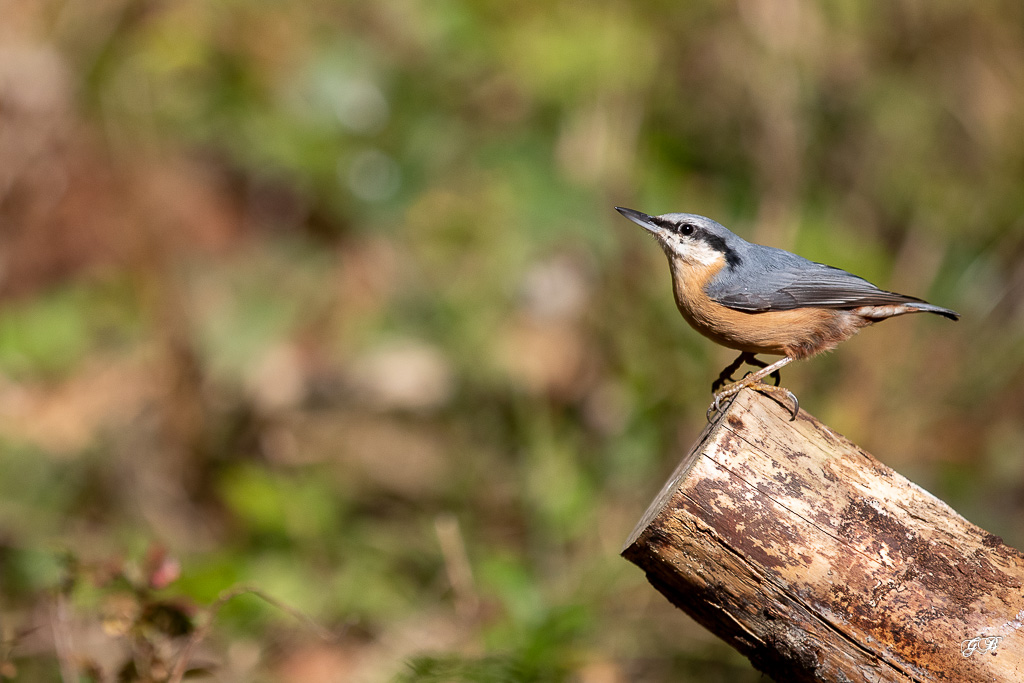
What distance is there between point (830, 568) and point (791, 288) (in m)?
1.21

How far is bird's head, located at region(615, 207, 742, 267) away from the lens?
3.20m

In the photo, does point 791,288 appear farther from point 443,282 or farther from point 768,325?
point 443,282

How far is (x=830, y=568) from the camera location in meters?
2.03

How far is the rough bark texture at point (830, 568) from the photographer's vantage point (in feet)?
6.56

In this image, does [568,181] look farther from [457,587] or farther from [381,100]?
[457,587]

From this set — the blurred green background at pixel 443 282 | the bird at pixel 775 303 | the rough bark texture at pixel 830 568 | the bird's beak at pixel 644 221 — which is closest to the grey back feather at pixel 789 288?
the bird at pixel 775 303

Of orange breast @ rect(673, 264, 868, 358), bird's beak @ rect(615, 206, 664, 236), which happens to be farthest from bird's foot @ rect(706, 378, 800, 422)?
bird's beak @ rect(615, 206, 664, 236)

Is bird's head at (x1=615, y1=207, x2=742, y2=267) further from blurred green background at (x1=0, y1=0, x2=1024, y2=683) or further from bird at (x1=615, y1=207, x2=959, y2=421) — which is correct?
blurred green background at (x1=0, y1=0, x2=1024, y2=683)

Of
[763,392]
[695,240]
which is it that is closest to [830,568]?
[763,392]

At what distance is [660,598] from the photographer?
4.29 meters

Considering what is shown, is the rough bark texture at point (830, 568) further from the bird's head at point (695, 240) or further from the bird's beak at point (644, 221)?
the bird's beak at point (644, 221)

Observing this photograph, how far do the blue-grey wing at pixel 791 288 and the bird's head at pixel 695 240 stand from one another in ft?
0.37

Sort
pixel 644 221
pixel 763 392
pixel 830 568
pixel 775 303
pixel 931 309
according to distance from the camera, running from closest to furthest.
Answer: pixel 830 568 → pixel 763 392 → pixel 931 309 → pixel 775 303 → pixel 644 221

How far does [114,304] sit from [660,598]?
12.3 ft
